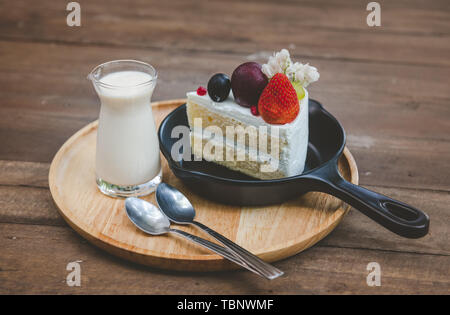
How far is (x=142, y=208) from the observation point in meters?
1.16

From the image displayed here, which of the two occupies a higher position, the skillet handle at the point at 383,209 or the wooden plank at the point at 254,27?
the wooden plank at the point at 254,27

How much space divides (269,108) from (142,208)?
1.18 feet

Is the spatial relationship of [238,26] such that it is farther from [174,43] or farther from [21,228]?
[21,228]

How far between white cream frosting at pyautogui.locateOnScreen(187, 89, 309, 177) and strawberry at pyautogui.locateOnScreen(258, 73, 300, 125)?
0.02m

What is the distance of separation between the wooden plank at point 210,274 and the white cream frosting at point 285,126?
231 millimetres

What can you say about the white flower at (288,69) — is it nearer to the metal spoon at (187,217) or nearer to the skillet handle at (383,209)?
the skillet handle at (383,209)

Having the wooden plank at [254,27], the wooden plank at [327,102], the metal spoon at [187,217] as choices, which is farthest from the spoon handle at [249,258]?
the wooden plank at [254,27]

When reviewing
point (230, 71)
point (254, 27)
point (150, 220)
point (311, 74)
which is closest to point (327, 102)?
point (230, 71)

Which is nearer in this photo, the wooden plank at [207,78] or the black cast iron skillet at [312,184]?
the black cast iron skillet at [312,184]

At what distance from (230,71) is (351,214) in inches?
34.4

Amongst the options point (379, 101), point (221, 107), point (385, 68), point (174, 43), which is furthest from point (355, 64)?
point (221, 107)

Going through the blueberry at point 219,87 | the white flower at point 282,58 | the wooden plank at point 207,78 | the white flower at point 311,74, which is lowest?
the wooden plank at point 207,78

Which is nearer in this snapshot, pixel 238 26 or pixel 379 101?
pixel 379 101

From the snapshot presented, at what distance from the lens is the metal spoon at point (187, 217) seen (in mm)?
997
